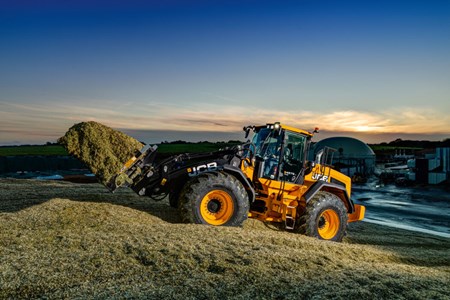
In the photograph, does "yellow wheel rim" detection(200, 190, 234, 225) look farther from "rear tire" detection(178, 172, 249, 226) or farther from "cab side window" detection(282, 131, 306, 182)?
"cab side window" detection(282, 131, 306, 182)

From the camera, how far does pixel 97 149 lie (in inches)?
352

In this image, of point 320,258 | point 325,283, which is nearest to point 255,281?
point 325,283

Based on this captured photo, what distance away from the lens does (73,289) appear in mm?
4789

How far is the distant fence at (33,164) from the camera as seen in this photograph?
45.8 m

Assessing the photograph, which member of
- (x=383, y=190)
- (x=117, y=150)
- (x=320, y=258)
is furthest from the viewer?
(x=383, y=190)

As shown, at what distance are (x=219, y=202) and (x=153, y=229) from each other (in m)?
1.68

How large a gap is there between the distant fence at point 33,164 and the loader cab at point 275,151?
4003cm

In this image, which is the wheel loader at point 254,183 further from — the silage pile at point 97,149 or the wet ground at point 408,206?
the wet ground at point 408,206

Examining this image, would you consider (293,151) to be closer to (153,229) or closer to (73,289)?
(153,229)

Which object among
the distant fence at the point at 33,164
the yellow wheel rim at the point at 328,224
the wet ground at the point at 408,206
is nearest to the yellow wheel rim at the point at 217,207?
the yellow wheel rim at the point at 328,224

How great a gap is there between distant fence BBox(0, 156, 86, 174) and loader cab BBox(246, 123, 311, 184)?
131 ft

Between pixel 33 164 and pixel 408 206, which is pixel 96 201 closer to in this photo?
pixel 408 206

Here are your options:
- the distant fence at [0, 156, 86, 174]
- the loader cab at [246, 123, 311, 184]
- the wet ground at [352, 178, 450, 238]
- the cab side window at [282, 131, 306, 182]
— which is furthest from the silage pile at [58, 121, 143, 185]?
the distant fence at [0, 156, 86, 174]

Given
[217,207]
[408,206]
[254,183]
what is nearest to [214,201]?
[217,207]
